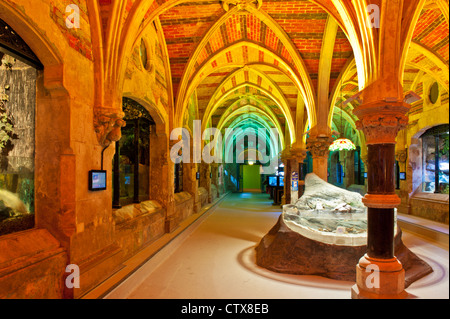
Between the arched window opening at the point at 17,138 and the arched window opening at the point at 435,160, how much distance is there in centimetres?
1221

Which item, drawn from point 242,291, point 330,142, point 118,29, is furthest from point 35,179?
point 330,142

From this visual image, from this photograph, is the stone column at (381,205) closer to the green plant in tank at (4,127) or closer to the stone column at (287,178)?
the green plant in tank at (4,127)

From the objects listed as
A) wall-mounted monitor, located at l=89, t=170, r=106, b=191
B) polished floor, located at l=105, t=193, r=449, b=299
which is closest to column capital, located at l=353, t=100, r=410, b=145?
polished floor, located at l=105, t=193, r=449, b=299

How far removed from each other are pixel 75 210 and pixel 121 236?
1.62 metres

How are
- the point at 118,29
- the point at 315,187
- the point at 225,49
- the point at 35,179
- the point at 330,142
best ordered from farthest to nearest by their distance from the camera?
the point at 225,49 → the point at 330,142 → the point at 315,187 → the point at 118,29 → the point at 35,179

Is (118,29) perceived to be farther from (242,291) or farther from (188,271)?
(242,291)

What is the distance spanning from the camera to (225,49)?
9336mm

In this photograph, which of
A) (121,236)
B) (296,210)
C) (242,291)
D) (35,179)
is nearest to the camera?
(35,179)

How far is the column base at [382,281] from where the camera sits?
140 inches

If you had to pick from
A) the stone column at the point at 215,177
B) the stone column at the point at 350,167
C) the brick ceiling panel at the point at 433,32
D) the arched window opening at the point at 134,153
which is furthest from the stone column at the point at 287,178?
the brick ceiling panel at the point at 433,32

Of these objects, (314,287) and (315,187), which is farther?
(315,187)

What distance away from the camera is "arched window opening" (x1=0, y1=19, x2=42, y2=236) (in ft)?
11.7

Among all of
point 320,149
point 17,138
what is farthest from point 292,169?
point 17,138

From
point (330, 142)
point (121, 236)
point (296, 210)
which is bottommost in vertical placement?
point (121, 236)
